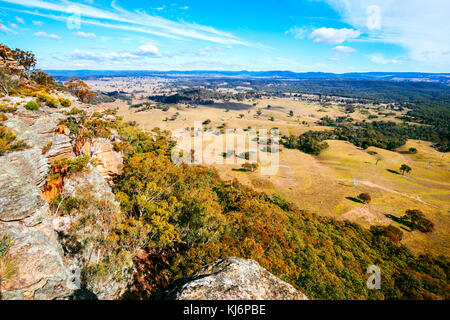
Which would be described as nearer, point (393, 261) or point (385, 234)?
point (393, 261)

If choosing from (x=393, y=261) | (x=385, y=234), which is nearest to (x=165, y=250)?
(x=393, y=261)

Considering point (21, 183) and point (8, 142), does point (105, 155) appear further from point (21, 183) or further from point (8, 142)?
point (21, 183)

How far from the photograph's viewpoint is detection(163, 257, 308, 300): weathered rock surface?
8.44 meters

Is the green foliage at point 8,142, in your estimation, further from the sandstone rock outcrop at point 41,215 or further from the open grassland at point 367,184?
the open grassland at point 367,184

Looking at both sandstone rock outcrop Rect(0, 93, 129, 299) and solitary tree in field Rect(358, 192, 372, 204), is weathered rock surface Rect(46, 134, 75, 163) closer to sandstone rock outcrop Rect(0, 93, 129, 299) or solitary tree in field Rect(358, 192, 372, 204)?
sandstone rock outcrop Rect(0, 93, 129, 299)

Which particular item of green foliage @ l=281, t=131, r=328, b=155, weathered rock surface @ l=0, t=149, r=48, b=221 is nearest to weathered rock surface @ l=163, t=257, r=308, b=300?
weathered rock surface @ l=0, t=149, r=48, b=221

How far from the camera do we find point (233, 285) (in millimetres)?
8883

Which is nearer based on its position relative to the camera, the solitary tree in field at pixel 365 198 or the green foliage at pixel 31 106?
the green foliage at pixel 31 106

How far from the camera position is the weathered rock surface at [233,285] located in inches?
332

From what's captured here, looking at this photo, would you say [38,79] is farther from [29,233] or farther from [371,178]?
[371,178]

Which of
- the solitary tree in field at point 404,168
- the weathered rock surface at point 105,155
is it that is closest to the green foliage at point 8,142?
the weathered rock surface at point 105,155

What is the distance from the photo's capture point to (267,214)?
116 ft

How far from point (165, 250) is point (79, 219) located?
1144 cm

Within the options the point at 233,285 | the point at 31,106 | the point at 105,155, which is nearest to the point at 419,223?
the point at 233,285
